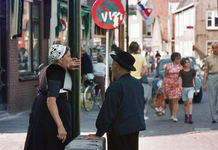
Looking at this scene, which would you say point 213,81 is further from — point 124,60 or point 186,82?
point 124,60

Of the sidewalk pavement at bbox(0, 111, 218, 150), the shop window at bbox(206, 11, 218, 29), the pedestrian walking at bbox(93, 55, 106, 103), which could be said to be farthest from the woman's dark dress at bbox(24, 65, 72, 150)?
the shop window at bbox(206, 11, 218, 29)

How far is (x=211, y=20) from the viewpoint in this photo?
148ft

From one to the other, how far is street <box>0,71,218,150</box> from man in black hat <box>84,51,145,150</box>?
3.08 metres

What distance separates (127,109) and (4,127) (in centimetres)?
543

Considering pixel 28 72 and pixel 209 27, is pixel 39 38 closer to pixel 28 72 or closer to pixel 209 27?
pixel 28 72

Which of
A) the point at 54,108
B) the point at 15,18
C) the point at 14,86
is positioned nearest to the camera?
the point at 54,108

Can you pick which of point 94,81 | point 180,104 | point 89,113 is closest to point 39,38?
point 94,81

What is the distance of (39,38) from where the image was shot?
12391 millimetres

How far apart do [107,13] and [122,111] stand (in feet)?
17.5

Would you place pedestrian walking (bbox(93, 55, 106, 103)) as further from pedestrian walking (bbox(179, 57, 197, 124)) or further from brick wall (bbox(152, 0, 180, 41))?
brick wall (bbox(152, 0, 180, 41))

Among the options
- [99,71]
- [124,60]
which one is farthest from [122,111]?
[99,71]

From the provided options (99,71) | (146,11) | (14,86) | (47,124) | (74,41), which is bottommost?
(14,86)

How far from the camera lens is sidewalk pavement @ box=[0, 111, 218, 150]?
22.7 ft

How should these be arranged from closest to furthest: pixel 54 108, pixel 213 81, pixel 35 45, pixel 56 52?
pixel 54 108 < pixel 56 52 < pixel 213 81 < pixel 35 45
